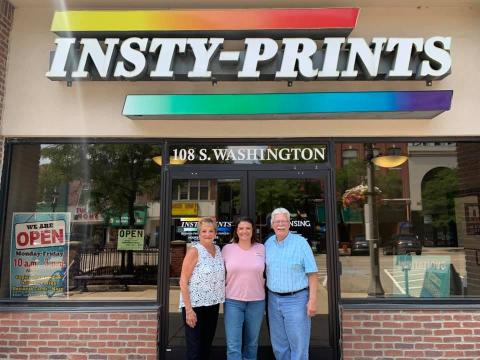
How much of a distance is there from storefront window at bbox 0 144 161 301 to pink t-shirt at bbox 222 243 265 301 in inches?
54.4

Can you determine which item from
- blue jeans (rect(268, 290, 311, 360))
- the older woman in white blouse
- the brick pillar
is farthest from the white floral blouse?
the brick pillar

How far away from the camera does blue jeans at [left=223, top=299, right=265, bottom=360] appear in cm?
422

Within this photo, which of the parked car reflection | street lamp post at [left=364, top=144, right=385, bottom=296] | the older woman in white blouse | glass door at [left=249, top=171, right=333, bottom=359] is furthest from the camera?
the parked car reflection

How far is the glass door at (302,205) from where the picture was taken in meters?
5.09

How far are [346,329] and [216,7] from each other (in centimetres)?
417

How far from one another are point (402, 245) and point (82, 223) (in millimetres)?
4032

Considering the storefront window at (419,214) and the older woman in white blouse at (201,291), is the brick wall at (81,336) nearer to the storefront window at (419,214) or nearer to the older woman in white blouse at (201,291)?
the older woman in white blouse at (201,291)

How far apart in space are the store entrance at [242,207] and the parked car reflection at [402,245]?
859mm

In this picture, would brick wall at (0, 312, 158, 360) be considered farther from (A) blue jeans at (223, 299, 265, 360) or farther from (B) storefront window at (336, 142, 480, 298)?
(B) storefront window at (336, 142, 480, 298)

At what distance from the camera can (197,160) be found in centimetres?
534

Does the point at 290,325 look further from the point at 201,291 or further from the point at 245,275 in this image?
the point at 201,291

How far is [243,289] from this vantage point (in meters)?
4.17

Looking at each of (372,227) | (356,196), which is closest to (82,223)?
(356,196)

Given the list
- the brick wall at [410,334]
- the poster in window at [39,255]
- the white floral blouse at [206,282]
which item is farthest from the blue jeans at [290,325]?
the poster in window at [39,255]
